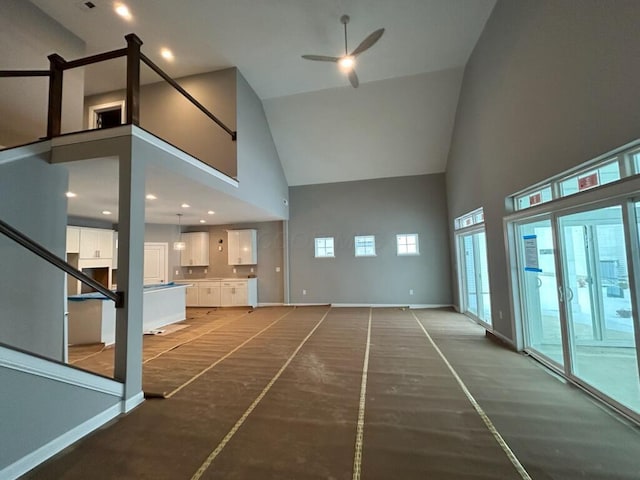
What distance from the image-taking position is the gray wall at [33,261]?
2.80 meters

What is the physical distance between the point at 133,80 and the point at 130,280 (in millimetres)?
2086

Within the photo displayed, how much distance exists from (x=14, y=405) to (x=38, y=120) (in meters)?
4.14

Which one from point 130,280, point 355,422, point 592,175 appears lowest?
point 355,422

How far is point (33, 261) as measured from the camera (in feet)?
9.94

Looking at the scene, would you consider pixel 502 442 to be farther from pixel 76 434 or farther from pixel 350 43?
pixel 350 43

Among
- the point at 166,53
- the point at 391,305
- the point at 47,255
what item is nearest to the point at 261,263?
the point at 391,305

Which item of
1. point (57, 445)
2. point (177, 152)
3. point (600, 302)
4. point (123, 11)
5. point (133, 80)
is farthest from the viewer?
point (123, 11)

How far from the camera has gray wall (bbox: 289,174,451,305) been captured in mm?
7348

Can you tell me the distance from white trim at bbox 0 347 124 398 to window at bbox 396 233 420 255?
6.64 meters

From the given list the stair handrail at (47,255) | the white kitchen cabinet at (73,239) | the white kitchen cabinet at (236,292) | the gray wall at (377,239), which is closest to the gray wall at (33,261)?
the stair handrail at (47,255)

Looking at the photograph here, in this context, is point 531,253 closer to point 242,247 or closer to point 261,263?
point 261,263

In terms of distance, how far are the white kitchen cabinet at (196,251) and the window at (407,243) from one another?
593 cm

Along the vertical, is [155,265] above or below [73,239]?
below

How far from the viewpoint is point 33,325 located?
9.84 feet
